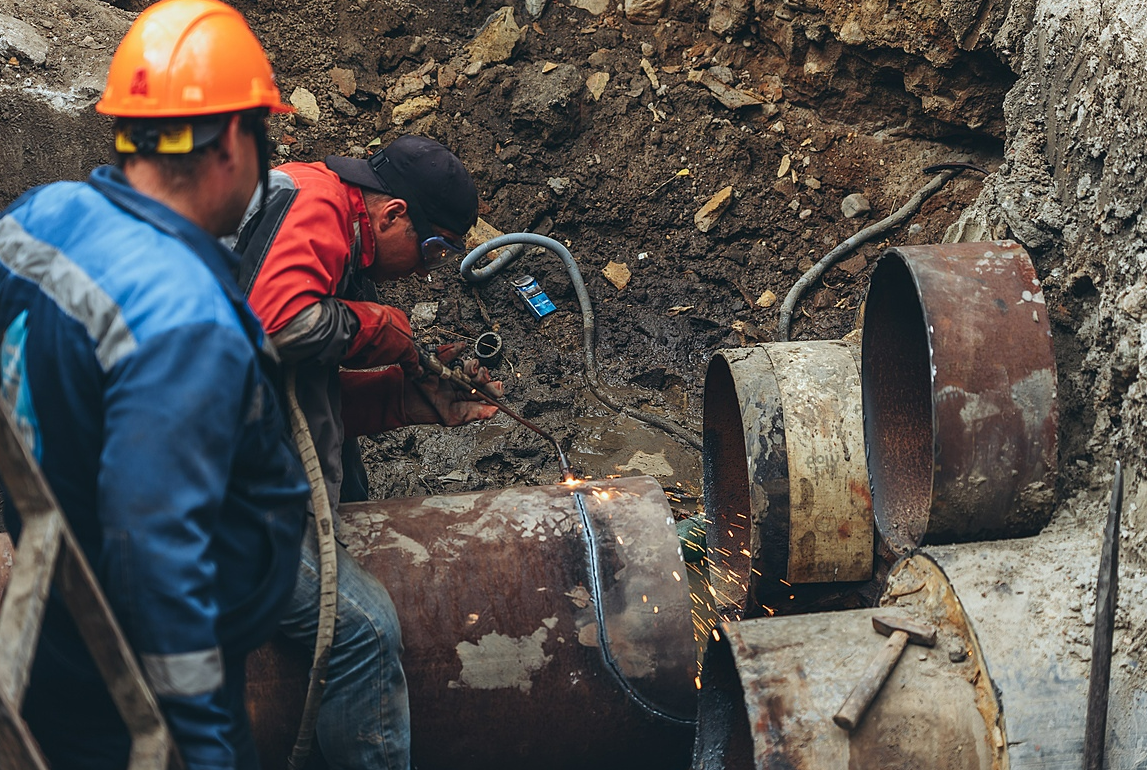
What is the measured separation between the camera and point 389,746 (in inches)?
95.3

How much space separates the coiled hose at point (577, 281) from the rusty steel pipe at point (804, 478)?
1.58m

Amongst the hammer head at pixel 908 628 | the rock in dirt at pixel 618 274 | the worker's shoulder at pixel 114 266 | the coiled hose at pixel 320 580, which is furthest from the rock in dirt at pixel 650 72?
the worker's shoulder at pixel 114 266

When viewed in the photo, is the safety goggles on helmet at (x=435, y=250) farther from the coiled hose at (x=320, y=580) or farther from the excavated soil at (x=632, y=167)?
the excavated soil at (x=632, y=167)

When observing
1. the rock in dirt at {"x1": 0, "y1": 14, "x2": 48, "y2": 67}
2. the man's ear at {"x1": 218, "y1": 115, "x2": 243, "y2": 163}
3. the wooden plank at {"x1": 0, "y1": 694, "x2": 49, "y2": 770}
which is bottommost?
the wooden plank at {"x1": 0, "y1": 694, "x2": 49, "y2": 770}

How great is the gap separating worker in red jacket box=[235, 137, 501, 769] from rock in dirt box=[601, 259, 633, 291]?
9.41 feet

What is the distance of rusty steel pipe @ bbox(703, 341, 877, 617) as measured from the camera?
134 inches

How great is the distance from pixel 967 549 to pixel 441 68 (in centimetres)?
483

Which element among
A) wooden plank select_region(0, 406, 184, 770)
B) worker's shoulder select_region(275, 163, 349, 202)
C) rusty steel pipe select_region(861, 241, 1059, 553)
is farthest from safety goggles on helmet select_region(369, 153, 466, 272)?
wooden plank select_region(0, 406, 184, 770)

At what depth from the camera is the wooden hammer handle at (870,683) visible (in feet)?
7.23

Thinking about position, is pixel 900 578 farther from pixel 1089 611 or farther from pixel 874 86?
pixel 874 86

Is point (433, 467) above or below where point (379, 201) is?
below

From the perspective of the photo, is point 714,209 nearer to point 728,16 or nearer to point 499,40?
point 728,16

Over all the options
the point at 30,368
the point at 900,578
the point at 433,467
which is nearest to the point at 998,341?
the point at 900,578

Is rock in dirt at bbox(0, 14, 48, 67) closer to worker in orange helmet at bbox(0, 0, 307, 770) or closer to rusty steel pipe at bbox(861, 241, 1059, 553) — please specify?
worker in orange helmet at bbox(0, 0, 307, 770)
